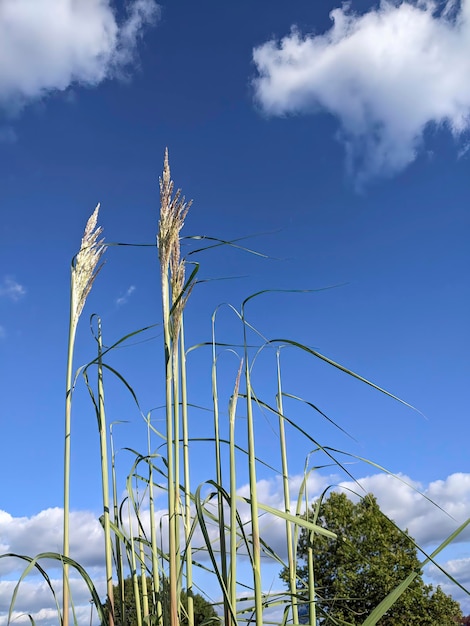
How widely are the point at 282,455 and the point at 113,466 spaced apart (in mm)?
787

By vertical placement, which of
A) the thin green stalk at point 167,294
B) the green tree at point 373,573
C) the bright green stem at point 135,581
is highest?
the green tree at point 373,573

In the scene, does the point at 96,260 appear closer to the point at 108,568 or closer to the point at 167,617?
the point at 108,568

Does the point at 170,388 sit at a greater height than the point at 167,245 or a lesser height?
lesser

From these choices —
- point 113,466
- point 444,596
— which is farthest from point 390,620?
point 113,466

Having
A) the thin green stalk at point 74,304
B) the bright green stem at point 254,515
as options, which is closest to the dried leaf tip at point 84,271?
the thin green stalk at point 74,304

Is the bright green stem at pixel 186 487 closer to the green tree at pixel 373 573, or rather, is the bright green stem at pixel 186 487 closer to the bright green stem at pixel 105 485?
the bright green stem at pixel 105 485

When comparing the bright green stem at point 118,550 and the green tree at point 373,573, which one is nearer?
Answer: the bright green stem at point 118,550

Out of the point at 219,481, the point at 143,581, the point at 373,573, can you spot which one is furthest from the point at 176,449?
the point at 373,573

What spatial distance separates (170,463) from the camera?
1.98 metres

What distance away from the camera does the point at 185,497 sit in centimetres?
238

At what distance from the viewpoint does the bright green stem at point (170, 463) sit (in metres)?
1.87

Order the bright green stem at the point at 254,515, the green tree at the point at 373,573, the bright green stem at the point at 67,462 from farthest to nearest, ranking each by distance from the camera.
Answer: the green tree at the point at 373,573 → the bright green stem at the point at 67,462 → the bright green stem at the point at 254,515

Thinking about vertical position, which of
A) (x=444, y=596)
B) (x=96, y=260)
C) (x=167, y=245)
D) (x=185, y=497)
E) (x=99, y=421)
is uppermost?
(x=444, y=596)

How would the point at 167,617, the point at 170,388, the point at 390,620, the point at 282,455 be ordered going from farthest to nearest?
the point at 390,620 < the point at 282,455 < the point at 170,388 < the point at 167,617
